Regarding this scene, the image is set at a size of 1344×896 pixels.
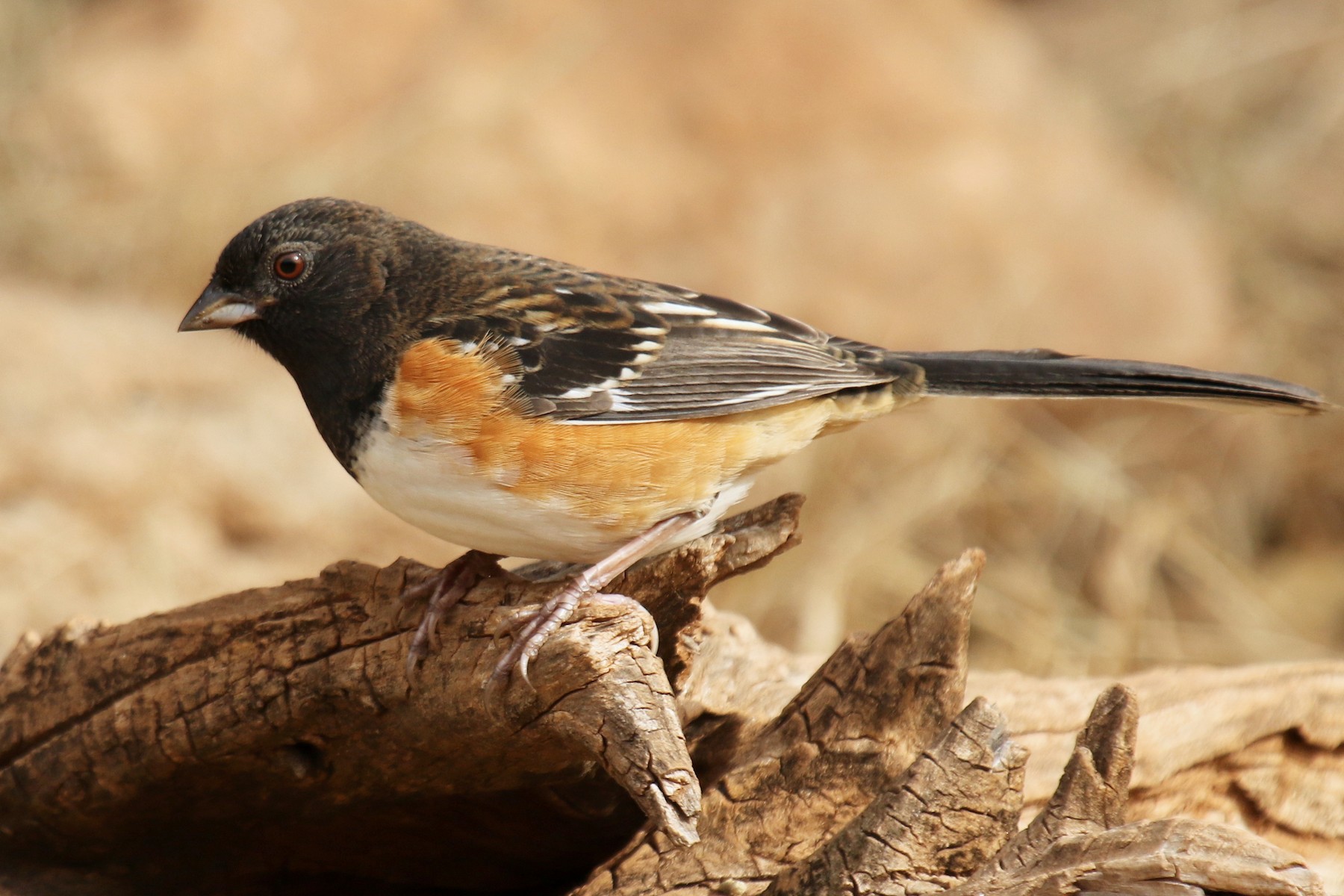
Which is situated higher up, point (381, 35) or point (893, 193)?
point (381, 35)

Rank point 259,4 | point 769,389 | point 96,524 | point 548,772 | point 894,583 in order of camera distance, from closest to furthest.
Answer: point 548,772, point 769,389, point 96,524, point 894,583, point 259,4

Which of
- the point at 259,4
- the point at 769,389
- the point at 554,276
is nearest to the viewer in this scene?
the point at 769,389

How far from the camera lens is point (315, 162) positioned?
25.1 ft

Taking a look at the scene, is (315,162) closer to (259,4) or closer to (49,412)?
(259,4)

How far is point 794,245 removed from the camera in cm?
797

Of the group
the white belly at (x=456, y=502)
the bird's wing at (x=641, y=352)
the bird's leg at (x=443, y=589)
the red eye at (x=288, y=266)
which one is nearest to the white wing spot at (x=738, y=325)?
the bird's wing at (x=641, y=352)

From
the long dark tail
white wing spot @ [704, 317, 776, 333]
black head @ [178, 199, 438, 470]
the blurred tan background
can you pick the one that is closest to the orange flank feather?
black head @ [178, 199, 438, 470]

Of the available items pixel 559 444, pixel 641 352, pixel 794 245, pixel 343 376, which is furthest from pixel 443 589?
pixel 794 245

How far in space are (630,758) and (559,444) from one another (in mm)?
883

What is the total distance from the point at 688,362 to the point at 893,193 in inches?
202

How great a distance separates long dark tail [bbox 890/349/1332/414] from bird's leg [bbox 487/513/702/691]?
2.86 feet

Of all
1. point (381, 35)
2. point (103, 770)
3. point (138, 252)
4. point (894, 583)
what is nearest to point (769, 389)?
point (103, 770)

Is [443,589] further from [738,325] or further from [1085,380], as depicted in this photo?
[1085,380]

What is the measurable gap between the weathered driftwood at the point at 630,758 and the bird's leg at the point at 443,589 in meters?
0.03
